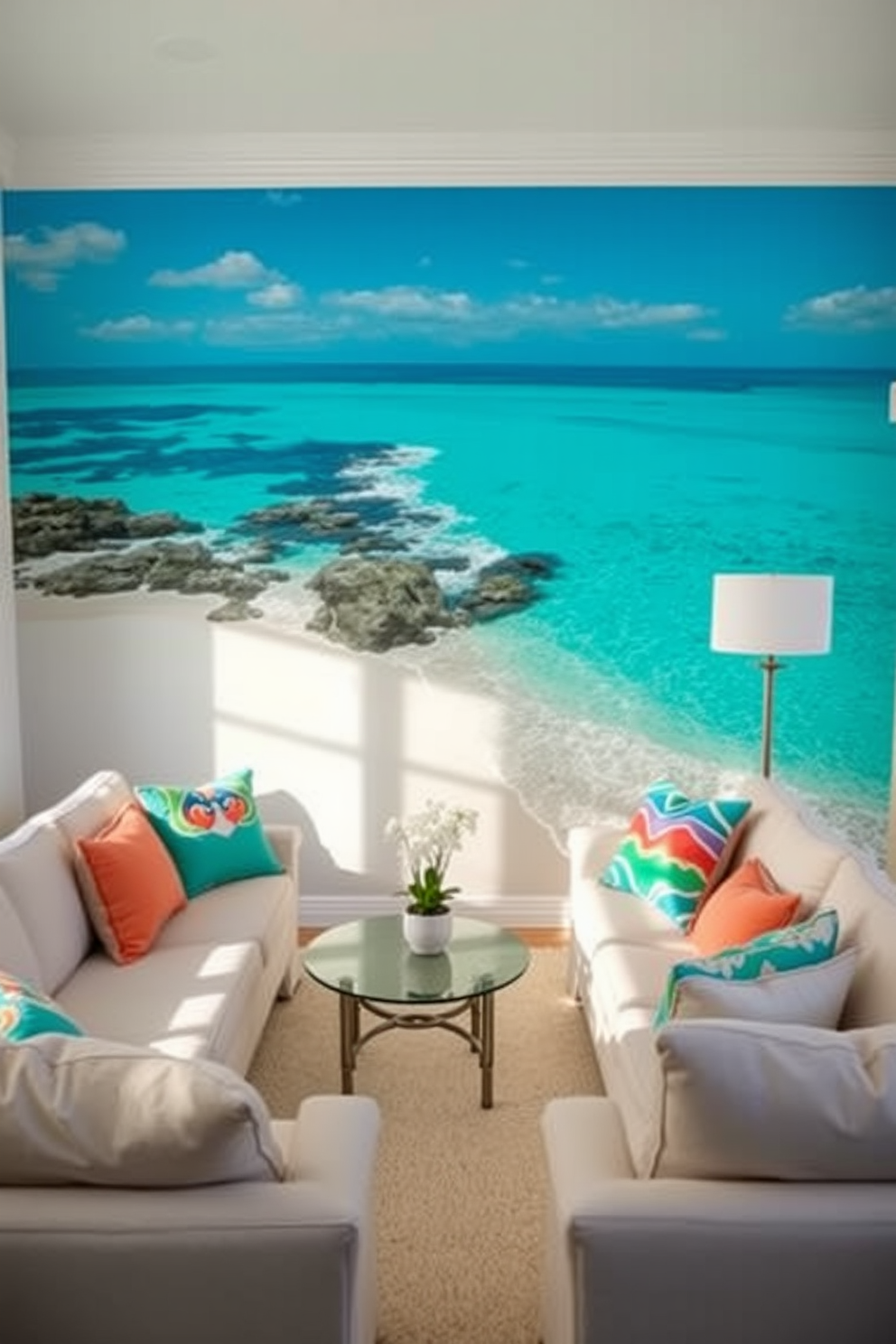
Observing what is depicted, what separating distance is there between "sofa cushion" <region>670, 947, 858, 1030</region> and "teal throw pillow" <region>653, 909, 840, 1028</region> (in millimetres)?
28

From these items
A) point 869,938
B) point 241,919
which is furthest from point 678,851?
point 241,919

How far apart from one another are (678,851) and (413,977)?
0.91m

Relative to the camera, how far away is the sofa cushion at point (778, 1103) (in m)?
1.82

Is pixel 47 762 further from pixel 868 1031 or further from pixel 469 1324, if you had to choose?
pixel 868 1031

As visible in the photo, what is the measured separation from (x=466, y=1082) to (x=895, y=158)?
374cm

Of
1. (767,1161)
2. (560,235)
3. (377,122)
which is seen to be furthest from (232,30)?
(767,1161)

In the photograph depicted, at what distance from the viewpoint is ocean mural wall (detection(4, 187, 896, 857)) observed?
16.0ft

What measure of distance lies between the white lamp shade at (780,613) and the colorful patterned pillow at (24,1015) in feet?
8.35

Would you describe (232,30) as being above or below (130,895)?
above

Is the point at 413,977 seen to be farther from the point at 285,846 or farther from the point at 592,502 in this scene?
the point at 592,502

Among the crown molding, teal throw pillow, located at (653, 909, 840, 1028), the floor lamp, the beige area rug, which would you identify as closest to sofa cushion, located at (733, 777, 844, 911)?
the floor lamp

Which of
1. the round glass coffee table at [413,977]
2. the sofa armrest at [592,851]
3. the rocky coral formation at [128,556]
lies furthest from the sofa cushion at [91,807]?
A: the sofa armrest at [592,851]

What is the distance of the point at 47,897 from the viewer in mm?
3268

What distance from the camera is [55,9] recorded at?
3.54m
